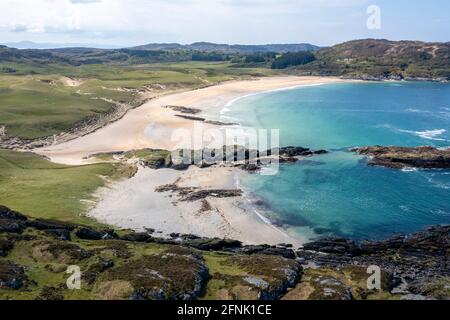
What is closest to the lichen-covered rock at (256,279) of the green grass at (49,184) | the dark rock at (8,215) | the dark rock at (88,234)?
the dark rock at (88,234)

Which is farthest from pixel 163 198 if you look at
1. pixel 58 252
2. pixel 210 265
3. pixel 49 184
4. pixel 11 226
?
pixel 58 252

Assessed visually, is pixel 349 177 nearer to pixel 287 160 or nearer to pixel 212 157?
pixel 287 160

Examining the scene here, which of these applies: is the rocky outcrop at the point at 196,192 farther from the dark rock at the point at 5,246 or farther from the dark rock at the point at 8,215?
the dark rock at the point at 5,246

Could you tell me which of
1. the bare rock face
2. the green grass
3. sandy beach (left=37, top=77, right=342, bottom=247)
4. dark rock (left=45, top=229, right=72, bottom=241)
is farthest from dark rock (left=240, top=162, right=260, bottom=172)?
dark rock (left=45, top=229, right=72, bottom=241)
